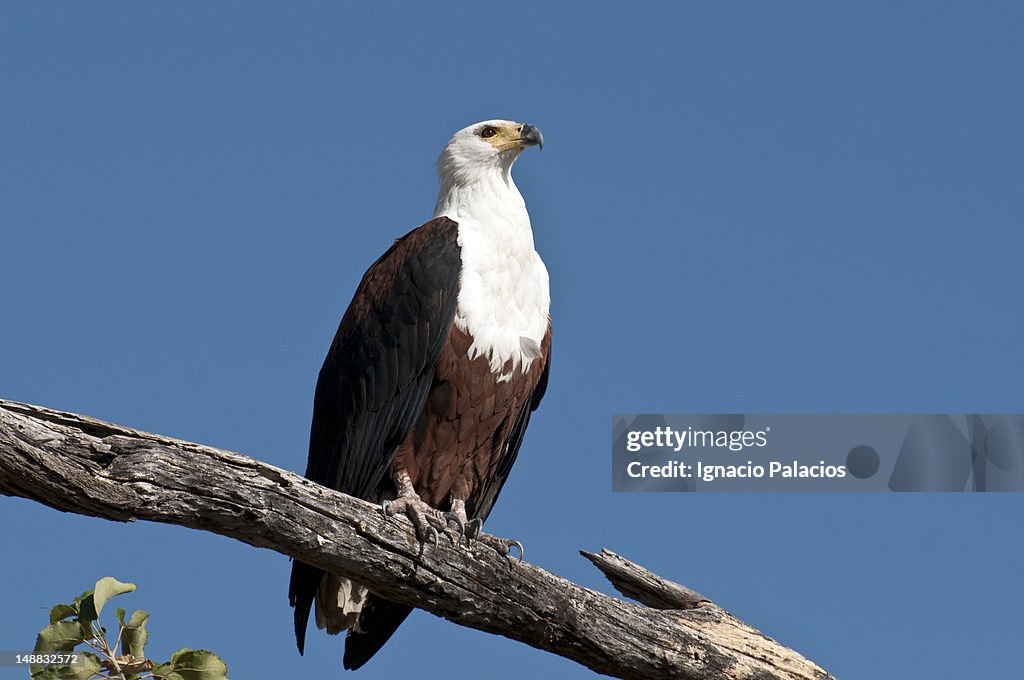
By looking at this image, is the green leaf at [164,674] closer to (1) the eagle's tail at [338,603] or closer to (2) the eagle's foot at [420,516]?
(2) the eagle's foot at [420,516]

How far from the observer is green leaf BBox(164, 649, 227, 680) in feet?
13.6

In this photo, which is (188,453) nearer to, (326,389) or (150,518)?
(150,518)

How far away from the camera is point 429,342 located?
5.75 m

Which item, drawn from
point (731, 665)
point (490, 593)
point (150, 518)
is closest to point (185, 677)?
point (150, 518)

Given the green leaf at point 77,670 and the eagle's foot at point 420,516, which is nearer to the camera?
the green leaf at point 77,670

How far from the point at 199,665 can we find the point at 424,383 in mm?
1893

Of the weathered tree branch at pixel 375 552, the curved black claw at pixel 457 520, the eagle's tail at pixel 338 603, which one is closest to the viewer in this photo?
the weathered tree branch at pixel 375 552

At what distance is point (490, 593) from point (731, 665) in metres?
1.03

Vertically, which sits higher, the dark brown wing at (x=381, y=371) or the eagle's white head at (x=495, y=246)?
the eagle's white head at (x=495, y=246)

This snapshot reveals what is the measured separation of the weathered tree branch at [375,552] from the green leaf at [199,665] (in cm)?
40

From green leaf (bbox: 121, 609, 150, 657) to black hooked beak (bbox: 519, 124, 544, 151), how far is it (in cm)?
337

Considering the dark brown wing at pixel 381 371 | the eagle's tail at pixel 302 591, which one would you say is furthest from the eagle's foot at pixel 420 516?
the eagle's tail at pixel 302 591

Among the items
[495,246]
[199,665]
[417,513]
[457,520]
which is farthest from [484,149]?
[199,665]

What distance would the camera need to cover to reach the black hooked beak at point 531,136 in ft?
22.0
